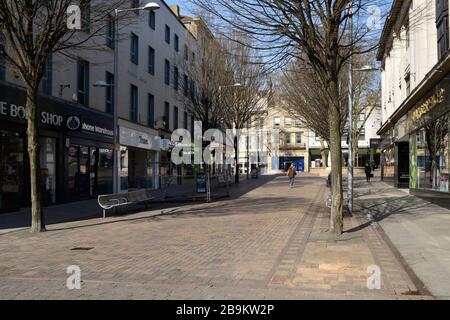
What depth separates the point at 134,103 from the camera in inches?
1175

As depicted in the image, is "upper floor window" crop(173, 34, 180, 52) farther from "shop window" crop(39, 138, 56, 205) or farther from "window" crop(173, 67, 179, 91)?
"shop window" crop(39, 138, 56, 205)

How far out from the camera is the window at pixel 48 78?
18.8m

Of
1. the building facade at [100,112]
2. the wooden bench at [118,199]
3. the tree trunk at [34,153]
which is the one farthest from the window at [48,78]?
the tree trunk at [34,153]

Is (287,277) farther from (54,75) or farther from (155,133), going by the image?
(155,133)

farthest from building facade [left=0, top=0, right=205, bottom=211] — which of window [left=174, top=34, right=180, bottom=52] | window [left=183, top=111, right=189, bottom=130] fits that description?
window [left=183, top=111, right=189, bottom=130]

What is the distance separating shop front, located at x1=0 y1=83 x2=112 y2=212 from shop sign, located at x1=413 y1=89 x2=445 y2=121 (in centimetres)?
1388

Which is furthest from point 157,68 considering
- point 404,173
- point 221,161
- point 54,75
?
point 404,173

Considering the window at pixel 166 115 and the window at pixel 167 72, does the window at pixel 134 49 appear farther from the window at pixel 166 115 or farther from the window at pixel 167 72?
the window at pixel 166 115

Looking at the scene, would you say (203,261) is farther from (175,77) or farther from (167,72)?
(167,72)

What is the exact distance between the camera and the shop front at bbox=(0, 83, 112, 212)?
53.7 feet

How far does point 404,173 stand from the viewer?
3016 cm

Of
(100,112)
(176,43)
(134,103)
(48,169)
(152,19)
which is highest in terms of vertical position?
(152,19)

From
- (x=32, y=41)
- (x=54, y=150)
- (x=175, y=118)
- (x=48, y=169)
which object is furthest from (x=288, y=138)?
(x=32, y=41)

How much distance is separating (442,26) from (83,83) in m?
15.2
